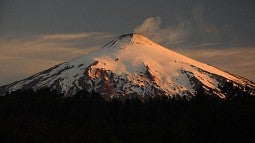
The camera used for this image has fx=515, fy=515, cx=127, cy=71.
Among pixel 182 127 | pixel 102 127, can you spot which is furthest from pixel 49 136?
pixel 182 127

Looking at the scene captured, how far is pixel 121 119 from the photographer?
93.6m

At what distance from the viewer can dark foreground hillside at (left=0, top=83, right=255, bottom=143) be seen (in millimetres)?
62625

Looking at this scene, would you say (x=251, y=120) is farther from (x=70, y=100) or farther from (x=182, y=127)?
(x=70, y=100)

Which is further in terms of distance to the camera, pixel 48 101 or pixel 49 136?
pixel 48 101

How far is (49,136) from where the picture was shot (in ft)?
241

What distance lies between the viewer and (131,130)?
74125 millimetres

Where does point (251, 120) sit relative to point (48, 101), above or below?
below

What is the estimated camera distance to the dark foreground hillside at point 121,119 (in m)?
62.6

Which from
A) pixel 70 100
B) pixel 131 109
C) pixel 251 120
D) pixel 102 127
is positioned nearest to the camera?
pixel 251 120

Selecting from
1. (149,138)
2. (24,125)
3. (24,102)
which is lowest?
(149,138)

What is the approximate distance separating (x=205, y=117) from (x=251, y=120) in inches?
292

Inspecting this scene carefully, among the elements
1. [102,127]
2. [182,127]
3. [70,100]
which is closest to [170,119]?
[102,127]

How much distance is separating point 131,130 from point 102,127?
872 centimetres

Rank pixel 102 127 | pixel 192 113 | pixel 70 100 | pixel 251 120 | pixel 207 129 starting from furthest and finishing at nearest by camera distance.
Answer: pixel 70 100, pixel 102 127, pixel 192 113, pixel 207 129, pixel 251 120
